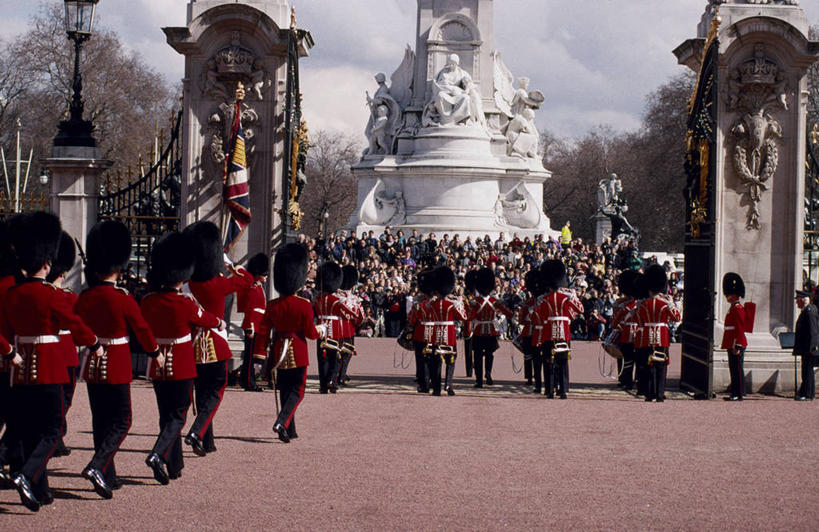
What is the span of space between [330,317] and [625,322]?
3319 millimetres

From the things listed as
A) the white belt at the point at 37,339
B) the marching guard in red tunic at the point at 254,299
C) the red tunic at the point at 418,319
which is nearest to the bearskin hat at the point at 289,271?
the marching guard in red tunic at the point at 254,299

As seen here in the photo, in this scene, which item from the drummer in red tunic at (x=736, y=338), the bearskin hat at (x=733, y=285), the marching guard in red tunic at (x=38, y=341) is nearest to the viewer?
the marching guard in red tunic at (x=38, y=341)

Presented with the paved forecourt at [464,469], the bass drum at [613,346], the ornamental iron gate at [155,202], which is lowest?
the paved forecourt at [464,469]

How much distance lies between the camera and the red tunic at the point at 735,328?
42.8 ft

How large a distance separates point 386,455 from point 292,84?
5904 millimetres

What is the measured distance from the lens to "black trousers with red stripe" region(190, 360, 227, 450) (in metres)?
8.68

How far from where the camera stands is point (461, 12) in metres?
33.0

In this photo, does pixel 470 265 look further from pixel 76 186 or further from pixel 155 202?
pixel 76 186

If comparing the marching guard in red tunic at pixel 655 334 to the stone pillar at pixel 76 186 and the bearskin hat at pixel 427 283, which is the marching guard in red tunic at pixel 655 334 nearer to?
the bearskin hat at pixel 427 283

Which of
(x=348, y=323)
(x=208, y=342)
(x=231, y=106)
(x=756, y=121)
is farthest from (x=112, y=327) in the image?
(x=756, y=121)

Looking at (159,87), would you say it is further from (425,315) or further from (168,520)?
(168,520)

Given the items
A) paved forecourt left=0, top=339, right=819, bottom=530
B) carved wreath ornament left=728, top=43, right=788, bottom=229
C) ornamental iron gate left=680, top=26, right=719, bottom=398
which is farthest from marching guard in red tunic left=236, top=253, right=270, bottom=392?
carved wreath ornament left=728, top=43, right=788, bottom=229

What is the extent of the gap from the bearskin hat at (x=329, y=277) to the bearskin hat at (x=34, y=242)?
6028 mm

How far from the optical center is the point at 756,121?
1370 cm
